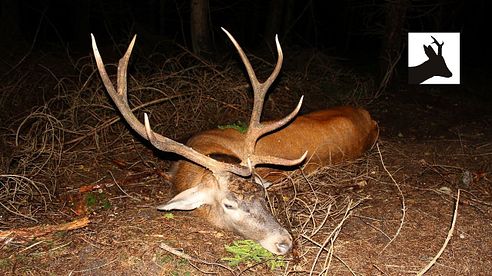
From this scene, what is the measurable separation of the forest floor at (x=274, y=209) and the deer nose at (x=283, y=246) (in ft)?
0.17

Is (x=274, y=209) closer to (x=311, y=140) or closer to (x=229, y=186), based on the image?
(x=229, y=186)

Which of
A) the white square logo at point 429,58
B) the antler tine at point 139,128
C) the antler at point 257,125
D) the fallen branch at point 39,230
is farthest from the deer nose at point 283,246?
the white square logo at point 429,58

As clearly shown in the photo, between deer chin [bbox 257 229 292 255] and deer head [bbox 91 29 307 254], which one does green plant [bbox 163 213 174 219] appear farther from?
deer chin [bbox 257 229 292 255]

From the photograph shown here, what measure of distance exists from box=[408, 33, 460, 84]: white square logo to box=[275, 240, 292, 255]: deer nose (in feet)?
25.2

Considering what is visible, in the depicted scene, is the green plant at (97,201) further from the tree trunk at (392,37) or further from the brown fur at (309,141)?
the tree trunk at (392,37)

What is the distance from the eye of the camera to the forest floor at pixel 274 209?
12.2ft

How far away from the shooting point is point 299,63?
30.1 feet

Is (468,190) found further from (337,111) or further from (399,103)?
(399,103)

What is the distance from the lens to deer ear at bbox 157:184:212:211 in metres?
4.36

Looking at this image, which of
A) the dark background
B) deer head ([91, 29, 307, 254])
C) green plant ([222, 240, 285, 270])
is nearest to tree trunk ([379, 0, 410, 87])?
the dark background

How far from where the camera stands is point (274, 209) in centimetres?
452

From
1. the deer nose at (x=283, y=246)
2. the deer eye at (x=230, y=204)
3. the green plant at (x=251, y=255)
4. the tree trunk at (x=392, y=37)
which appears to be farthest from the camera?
the tree trunk at (x=392, y=37)

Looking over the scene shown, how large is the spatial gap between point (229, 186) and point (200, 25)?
5.01 meters

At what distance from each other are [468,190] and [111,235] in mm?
3705
